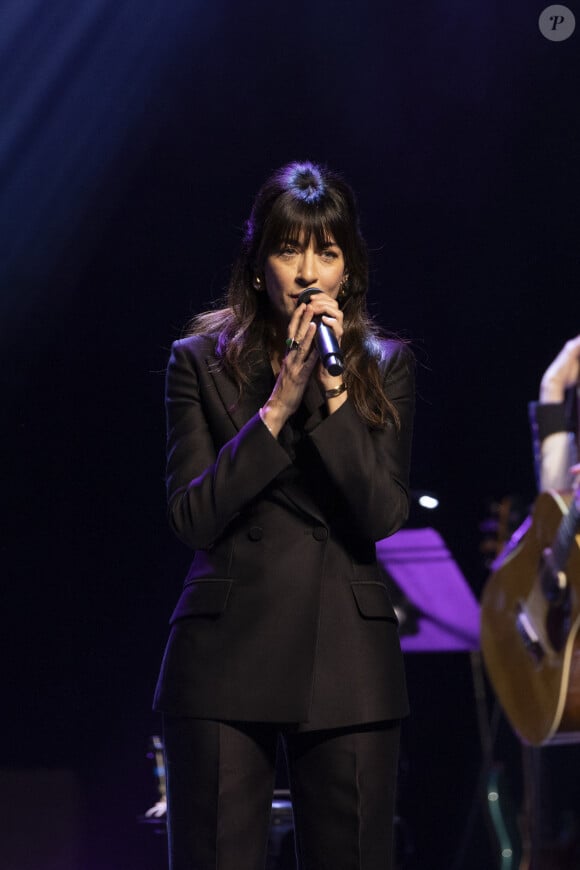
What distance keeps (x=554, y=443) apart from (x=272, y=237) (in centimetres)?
134

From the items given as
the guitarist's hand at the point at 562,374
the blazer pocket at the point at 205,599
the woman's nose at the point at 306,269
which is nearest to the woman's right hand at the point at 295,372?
the woman's nose at the point at 306,269

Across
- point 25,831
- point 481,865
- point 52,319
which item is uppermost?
point 52,319

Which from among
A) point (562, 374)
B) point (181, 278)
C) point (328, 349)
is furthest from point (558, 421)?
point (328, 349)

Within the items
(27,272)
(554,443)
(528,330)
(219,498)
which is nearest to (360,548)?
(219,498)

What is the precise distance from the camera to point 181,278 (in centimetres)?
336

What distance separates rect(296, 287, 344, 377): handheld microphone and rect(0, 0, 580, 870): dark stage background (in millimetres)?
1733

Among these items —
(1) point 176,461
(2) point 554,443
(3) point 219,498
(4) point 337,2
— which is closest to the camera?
(3) point 219,498

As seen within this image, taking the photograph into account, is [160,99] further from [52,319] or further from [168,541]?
[168,541]

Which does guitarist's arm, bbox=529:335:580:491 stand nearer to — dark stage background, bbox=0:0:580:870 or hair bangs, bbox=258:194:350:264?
dark stage background, bbox=0:0:580:870

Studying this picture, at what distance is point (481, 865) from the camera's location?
3.31 meters

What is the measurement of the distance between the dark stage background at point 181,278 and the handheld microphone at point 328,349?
173 cm

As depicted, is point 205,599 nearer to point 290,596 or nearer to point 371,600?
point 290,596

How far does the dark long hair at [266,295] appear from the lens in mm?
1728

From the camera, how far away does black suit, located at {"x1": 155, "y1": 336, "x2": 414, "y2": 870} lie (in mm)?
1503
